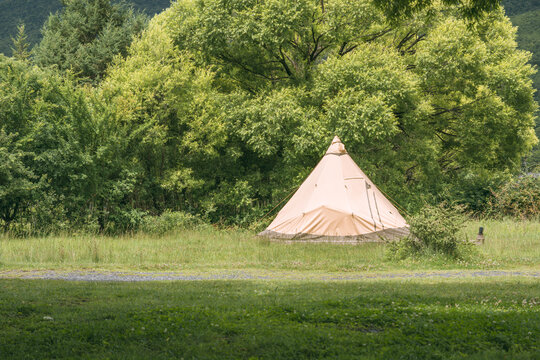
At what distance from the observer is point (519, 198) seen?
72.2ft

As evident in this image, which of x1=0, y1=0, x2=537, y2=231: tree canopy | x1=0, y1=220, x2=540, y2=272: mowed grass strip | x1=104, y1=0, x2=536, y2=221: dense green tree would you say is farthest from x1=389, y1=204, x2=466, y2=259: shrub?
x1=0, y1=0, x2=537, y2=231: tree canopy

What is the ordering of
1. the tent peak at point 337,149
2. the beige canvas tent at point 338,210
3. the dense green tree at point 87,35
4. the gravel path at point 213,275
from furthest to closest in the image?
1. the dense green tree at point 87,35
2. the tent peak at point 337,149
3. the beige canvas tent at point 338,210
4. the gravel path at point 213,275

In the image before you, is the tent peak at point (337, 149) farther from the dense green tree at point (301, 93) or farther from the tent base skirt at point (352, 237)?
the tent base skirt at point (352, 237)

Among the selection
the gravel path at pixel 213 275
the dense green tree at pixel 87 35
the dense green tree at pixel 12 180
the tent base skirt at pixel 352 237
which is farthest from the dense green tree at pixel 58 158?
the dense green tree at pixel 87 35

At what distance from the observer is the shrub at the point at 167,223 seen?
64.4ft

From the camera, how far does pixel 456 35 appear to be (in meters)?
21.4

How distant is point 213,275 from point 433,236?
5.18m

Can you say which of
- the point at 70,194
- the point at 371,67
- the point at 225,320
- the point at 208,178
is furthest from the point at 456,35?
the point at 225,320

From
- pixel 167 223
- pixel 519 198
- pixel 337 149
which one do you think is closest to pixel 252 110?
pixel 337 149

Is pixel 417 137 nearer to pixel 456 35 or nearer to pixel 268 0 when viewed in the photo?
pixel 456 35

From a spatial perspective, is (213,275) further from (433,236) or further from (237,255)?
(433,236)

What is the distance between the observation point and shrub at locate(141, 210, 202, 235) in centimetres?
1964

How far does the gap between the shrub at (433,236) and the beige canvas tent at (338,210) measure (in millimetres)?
3251

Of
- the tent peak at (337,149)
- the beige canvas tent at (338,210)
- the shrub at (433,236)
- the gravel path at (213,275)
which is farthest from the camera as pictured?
the tent peak at (337,149)
